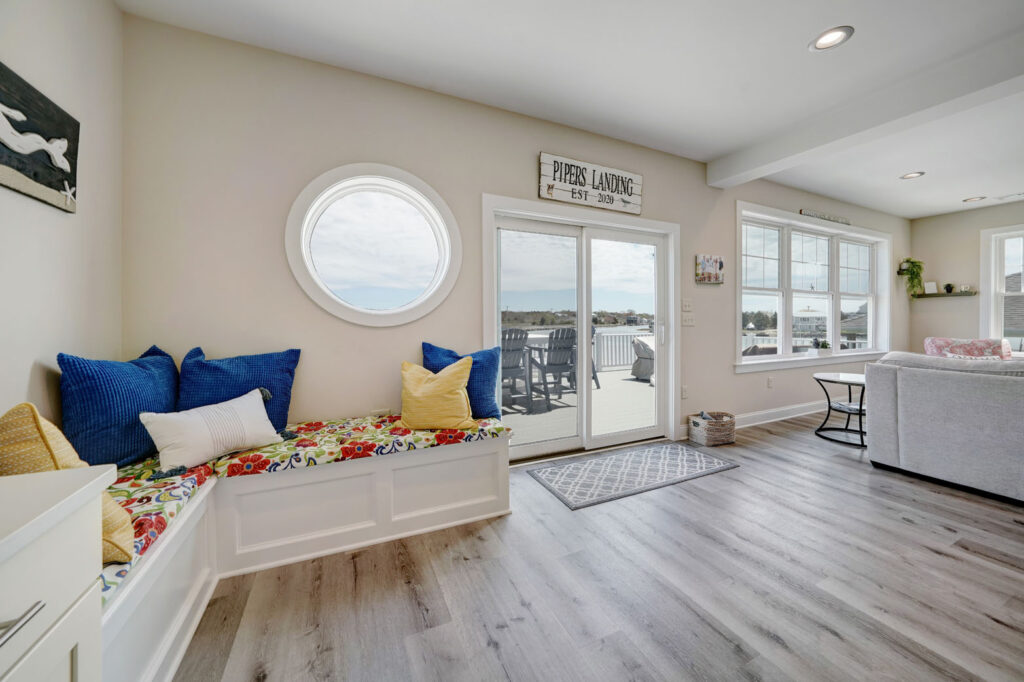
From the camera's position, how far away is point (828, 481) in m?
2.61

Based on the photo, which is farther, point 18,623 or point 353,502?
point 353,502

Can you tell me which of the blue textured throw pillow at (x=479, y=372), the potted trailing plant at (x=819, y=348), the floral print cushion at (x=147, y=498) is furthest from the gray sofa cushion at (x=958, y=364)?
the floral print cushion at (x=147, y=498)

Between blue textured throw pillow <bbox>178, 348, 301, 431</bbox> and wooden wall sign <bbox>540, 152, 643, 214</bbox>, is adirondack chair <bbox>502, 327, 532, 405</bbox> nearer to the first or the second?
wooden wall sign <bbox>540, 152, 643, 214</bbox>

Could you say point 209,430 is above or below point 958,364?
below

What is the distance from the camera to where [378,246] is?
258 centimetres

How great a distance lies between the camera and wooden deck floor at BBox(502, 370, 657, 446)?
10.0 feet

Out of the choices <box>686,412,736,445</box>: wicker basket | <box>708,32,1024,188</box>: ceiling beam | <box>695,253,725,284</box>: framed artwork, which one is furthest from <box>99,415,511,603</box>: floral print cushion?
<box>708,32,1024,188</box>: ceiling beam

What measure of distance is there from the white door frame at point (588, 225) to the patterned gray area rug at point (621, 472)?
21.0 inches

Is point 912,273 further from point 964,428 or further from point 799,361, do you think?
point 964,428

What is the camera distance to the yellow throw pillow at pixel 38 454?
96cm

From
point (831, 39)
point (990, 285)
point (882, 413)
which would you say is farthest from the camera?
point (990, 285)

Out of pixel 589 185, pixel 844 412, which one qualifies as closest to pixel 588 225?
pixel 589 185

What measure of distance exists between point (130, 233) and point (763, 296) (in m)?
5.20

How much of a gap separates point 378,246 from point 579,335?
167 cm
